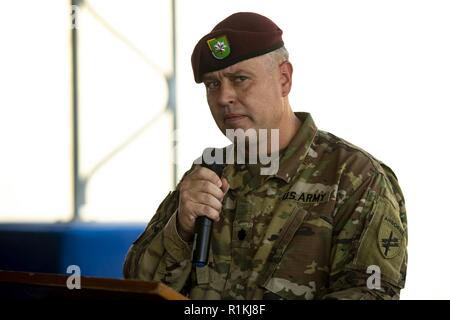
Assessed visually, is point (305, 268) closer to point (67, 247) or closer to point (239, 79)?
point (239, 79)

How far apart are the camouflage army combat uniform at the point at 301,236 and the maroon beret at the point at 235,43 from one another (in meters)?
0.23

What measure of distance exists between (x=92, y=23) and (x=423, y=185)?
6.41 ft

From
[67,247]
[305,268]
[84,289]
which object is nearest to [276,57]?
[305,268]

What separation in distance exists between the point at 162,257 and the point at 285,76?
0.55 meters

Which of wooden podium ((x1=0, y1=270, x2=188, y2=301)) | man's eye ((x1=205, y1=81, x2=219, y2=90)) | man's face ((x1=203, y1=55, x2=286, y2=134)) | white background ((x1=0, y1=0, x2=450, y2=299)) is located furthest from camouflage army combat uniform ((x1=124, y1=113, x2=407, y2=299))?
white background ((x1=0, y1=0, x2=450, y2=299))

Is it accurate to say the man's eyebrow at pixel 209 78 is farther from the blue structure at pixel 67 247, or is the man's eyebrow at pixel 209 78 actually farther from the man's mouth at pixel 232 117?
the blue structure at pixel 67 247

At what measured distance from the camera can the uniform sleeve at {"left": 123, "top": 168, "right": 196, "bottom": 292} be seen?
1562mm

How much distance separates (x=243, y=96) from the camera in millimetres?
1665

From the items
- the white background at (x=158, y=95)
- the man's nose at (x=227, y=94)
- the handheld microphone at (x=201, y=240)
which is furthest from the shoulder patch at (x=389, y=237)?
the white background at (x=158, y=95)

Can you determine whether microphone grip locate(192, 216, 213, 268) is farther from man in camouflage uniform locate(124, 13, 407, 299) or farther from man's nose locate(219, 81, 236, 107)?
man's nose locate(219, 81, 236, 107)

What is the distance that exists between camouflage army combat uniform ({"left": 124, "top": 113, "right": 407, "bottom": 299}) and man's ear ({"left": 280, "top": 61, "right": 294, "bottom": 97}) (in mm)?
95

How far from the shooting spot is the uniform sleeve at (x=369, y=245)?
1.38 metres
